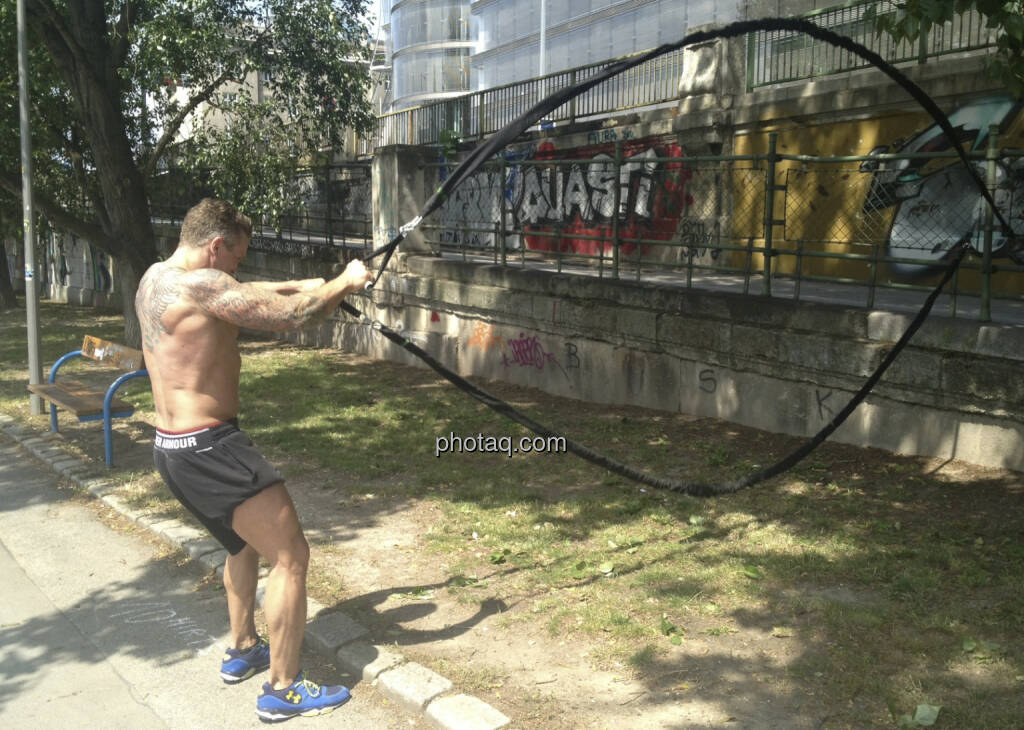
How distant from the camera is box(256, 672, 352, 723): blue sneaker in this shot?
3.82 meters

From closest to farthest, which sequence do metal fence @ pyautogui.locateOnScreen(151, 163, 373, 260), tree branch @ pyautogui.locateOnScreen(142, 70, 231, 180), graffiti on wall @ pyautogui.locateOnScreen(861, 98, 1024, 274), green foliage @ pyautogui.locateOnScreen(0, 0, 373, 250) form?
graffiti on wall @ pyautogui.locateOnScreen(861, 98, 1024, 274) < green foliage @ pyautogui.locateOnScreen(0, 0, 373, 250) < tree branch @ pyautogui.locateOnScreen(142, 70, 231, 180) < metal fence @ pyautogui.locateOnScreen(151, 163, 373, 260)

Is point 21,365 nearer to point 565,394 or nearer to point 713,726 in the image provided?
point 565,394

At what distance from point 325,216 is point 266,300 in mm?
11762

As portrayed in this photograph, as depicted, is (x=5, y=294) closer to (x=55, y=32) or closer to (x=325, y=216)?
(x=55, y=32)

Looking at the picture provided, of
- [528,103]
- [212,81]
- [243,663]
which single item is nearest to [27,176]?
[212,81]

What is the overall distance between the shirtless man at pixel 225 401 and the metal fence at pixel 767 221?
4.77 metres

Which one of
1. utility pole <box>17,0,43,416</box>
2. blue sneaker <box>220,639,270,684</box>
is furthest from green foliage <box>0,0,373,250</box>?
blue sneaker <box>220,639,270,684</box>

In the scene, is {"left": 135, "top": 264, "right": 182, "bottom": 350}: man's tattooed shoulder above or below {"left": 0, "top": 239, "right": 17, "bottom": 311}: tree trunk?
above

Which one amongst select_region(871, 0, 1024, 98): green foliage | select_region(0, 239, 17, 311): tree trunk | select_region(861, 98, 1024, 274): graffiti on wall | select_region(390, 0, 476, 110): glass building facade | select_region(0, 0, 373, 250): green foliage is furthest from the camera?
select_region(390, 0, 476, 110): glass building facade

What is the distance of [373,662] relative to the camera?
418 centimetres

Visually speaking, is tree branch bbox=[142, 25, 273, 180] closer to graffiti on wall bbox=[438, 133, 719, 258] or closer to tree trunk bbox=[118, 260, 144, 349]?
tree trunk bbox=[118, 260, 144, 349]

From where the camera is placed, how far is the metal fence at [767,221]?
735 centimetres

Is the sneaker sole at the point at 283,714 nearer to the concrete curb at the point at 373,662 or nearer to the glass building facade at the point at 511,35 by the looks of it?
the concrete curb at the point at 373,662

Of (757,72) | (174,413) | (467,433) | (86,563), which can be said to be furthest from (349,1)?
(174,413)
